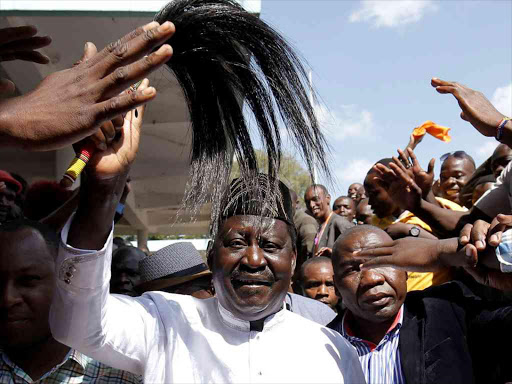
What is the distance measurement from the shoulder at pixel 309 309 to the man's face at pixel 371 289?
490 mm

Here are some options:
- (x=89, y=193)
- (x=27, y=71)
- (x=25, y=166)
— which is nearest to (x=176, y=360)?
(x=89, y=193)

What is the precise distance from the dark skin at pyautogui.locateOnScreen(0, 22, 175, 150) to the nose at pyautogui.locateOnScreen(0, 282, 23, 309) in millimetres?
999

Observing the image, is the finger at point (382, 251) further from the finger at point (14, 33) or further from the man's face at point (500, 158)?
the man's face at point (500, 158)

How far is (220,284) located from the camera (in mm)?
2373

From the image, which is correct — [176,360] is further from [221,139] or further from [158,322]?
[221,139]

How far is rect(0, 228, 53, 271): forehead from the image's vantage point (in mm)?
2379

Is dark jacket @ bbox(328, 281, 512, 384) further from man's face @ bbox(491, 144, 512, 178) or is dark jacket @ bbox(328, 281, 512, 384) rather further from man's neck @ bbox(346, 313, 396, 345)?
man's face @ bbox(491, 144, 512, 178)

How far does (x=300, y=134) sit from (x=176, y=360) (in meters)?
0.96

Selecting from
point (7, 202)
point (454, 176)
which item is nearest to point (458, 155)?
point (454, 176)

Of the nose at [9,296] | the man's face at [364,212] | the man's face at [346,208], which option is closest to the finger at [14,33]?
the nose at [9,296]

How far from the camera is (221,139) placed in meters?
2.11

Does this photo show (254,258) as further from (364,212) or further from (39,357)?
(364,212)

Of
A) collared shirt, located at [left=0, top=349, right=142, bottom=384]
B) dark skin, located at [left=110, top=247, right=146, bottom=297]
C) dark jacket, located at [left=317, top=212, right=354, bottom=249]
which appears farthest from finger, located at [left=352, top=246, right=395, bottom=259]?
dark jacket, located at [left=317, top=212, right=354, bottom=249]

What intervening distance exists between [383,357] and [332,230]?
3278 millimetres
